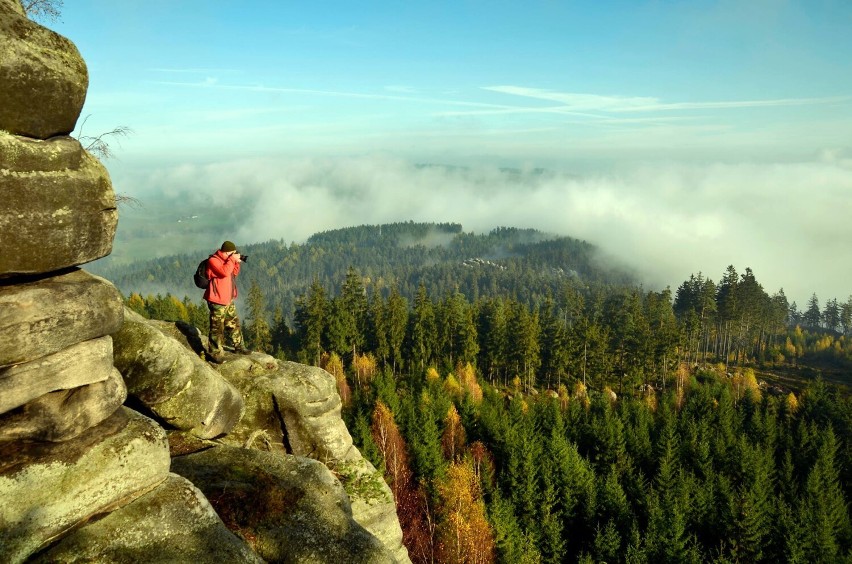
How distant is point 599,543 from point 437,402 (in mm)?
27298

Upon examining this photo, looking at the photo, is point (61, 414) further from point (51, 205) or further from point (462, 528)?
point (462, 528)

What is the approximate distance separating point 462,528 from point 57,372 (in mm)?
31918

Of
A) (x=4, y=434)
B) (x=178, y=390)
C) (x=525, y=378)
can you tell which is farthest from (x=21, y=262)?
(x=525, y=378)

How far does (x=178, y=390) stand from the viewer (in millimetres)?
13156

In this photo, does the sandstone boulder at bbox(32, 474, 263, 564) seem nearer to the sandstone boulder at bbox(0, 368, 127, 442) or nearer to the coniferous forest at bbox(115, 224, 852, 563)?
the sandstone boulder at bbox(0, 368, 127, 442)

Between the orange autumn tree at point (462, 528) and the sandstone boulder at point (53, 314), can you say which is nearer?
the sandstone boulder at point (53, 314)

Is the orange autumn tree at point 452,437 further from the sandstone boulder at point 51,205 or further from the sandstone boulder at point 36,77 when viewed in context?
the sandstone boulder at point 36,77

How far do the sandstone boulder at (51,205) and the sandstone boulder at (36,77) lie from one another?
292 millimetres

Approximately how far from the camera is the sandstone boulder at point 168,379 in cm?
1240

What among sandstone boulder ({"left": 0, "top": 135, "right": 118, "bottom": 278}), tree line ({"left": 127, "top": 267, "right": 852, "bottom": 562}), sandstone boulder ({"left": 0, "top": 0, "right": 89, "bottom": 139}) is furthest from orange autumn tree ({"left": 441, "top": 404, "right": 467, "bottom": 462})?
sandstone boulder ({"left": 0, "top": 0, "right": 89, "bottom": 139})

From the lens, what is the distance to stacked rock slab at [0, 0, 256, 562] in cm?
802

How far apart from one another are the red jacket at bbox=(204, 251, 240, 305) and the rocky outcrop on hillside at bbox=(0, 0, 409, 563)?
5.91 m

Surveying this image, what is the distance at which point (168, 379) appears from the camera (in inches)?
507

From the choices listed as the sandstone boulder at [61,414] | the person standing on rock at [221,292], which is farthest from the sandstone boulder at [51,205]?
the person standing on rock at [221,292]
